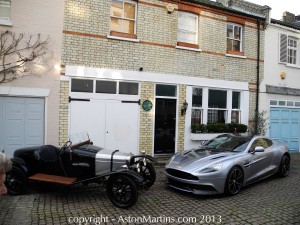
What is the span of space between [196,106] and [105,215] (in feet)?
25.8

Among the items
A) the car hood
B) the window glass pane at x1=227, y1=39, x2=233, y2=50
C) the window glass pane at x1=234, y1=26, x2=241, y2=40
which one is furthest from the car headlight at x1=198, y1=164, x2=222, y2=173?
the window glass pane at x1=234, y1=26, x2=241, y2=40

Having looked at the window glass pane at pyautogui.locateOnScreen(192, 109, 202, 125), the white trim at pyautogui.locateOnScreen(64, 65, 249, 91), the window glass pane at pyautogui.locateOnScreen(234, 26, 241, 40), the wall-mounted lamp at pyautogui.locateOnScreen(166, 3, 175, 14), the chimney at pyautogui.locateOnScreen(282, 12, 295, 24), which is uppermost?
the chimney at pyautogui.locateOnScreen(282, 12, 295, 24)

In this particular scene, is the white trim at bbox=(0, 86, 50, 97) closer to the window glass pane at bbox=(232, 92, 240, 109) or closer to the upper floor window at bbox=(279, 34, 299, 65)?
the window glass pane at bbox=(232, 92, 240, 109)

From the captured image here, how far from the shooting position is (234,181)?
22.6 feet

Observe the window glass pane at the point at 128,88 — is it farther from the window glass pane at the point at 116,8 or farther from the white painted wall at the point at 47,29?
the window glass pane at the point at 116,8

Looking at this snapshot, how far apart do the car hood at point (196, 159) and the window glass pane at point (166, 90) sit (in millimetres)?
4251

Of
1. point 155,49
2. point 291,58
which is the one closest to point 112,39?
point 155,49

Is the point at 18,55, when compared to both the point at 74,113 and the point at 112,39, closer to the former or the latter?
the point at 74,113

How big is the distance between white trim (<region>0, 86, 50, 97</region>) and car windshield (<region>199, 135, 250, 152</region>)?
5.36 m

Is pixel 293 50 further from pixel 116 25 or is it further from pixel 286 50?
pixel 116 25

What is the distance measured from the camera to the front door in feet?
38.0

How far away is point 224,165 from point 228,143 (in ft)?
5.23

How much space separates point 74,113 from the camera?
999 centimetres

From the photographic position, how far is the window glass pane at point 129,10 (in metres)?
11.1
